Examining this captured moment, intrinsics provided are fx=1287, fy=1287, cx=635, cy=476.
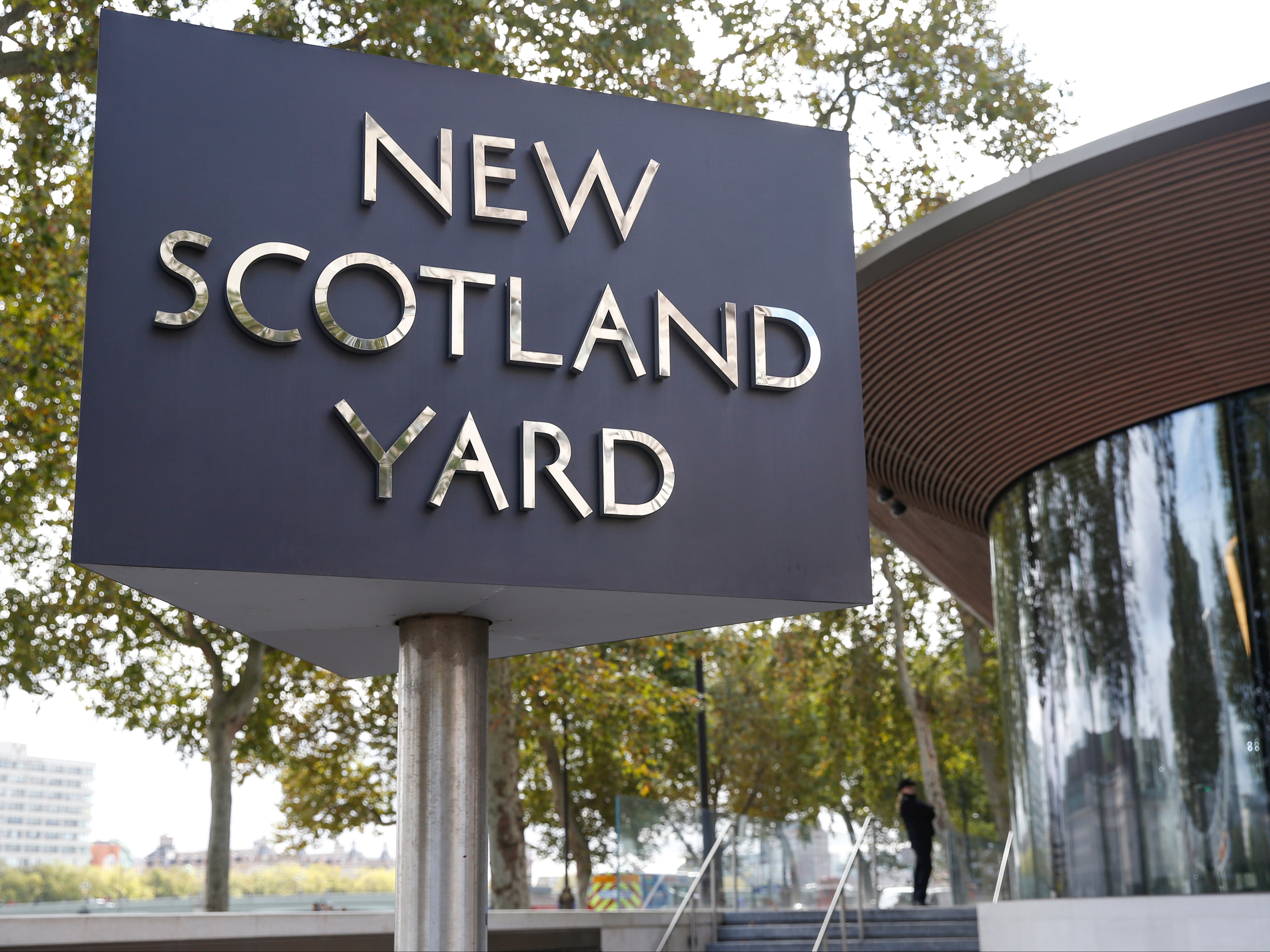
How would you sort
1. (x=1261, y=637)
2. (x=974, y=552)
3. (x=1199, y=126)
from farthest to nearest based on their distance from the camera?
(x=974, y=552), (x=1261, y=637), (x=1199, y=126)

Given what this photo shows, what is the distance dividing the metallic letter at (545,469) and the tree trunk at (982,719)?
23.9 metres

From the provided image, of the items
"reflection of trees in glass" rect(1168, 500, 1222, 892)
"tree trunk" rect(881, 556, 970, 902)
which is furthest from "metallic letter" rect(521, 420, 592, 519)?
"tree trunk" rect(881, 556, 970, 902)

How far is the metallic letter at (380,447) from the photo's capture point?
3939 mm

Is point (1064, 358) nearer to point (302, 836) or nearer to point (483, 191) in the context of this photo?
point (483, 191)

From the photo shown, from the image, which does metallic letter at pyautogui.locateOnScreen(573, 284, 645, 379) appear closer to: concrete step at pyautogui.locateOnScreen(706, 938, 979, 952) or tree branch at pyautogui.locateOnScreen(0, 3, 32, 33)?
concrete step at pyautogui.locateOnScreen(706, 938, 979, 952)

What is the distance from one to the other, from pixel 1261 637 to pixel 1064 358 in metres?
2.40

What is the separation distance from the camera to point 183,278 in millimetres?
3902

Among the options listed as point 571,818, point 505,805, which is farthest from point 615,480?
point 571,818

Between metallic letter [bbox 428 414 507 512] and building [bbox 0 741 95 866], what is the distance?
84.0 feet

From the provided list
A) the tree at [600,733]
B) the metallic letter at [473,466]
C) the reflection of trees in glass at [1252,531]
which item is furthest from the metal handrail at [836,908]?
the metallic letter at [473,466]

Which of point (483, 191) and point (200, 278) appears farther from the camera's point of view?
point (483, 191)

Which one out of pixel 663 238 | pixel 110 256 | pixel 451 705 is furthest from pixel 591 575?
pixel 110 256

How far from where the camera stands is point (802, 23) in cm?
1761

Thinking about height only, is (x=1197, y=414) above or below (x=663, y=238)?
above
